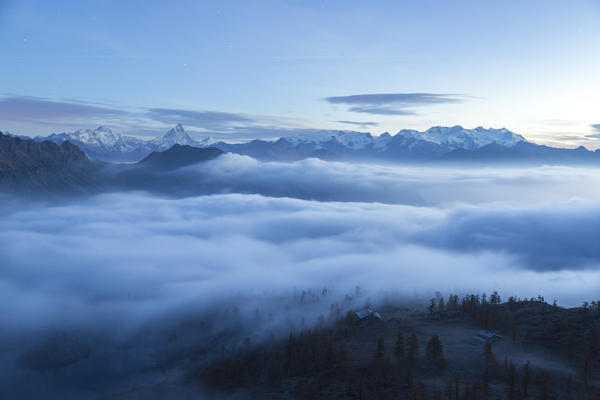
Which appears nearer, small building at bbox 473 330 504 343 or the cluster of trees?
the cluster of trees

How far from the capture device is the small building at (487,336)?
14238cm

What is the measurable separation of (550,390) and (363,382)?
50638 millimetres

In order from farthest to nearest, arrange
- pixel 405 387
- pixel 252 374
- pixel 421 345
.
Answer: pixel 252 374
pixel 421 345
pixel 405 387

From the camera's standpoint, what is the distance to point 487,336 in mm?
143250

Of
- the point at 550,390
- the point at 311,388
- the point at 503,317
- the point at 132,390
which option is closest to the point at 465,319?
the point at 503,317

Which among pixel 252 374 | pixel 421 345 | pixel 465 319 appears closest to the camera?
pixel 421 345

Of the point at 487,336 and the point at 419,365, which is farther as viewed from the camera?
the point at 487,336

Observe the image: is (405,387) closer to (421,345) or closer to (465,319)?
(421,345)

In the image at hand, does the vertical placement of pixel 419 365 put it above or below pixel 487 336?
below

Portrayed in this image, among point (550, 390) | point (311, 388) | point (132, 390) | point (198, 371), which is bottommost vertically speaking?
point (132, 390)

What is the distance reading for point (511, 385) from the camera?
10156 cm

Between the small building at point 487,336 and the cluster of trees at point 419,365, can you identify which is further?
the small building at point 487,336

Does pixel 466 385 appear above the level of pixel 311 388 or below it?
above

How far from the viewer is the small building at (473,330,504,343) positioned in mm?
142375
